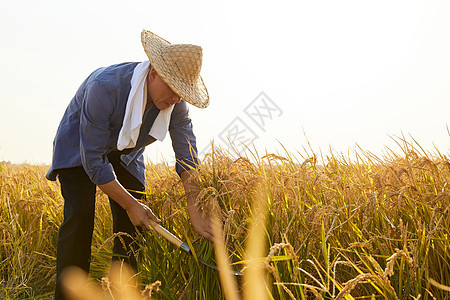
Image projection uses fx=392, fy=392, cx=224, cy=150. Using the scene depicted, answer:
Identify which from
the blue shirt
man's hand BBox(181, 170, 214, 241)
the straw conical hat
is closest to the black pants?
the blue shirt

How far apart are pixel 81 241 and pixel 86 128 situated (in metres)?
0.79

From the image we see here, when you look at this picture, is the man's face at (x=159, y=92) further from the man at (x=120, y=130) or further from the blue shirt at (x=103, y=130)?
the blue shirt at (x=103, y=130)

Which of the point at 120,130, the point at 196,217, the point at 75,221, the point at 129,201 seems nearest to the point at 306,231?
the point at 196,217

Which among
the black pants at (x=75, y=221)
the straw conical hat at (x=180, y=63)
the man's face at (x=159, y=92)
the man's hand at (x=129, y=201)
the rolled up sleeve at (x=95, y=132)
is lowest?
the black pants at (x=75, y=221)

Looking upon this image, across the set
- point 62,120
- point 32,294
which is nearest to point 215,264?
point 62,120

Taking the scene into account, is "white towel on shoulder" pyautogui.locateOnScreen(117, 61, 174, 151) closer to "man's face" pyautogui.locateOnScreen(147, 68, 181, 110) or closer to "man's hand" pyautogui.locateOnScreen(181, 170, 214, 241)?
"man's face" pyautogui.locateOnScreen(147, 68, 181, 110)

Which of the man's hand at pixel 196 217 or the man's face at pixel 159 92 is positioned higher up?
the man's face at pixel 159 92

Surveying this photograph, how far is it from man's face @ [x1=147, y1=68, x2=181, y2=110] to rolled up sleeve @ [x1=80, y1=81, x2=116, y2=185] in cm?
27

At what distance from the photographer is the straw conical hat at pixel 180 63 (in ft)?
7.70

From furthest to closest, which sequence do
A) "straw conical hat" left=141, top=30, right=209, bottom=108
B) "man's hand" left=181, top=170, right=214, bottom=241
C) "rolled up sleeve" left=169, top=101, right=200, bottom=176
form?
"rolled up sleeve" left=169, top=101, right=200, bottom=176
"straw conical hat" left=141, top=30, right=209, bottom=108
"man's hand" left=181, top=170, right=214, bottom=241

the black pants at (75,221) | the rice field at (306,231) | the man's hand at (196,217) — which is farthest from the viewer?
the black pants at (75,221)

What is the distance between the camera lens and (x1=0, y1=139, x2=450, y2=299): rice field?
1.68m

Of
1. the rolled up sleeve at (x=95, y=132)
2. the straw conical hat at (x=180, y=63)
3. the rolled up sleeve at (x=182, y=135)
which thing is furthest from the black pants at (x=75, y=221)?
the straw conical hat at (x=180, y=63)

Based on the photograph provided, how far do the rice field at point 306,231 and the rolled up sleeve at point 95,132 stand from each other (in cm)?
43
